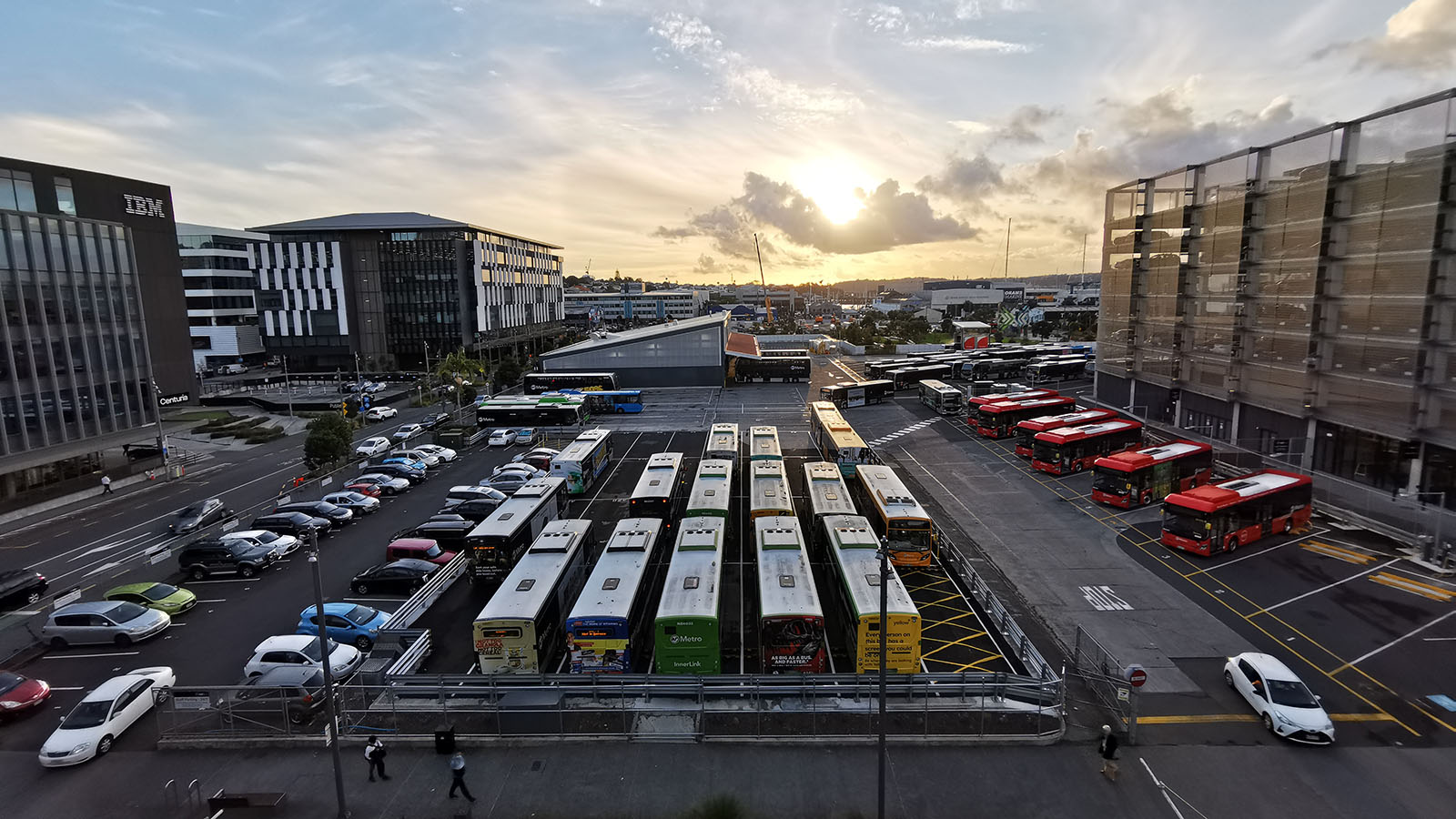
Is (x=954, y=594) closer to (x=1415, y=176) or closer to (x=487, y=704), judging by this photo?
(x=487, y=704)

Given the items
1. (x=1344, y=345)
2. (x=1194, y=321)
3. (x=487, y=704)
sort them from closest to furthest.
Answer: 1. (x=487, y=704)
2. (x=1344, y=345)
3. (x=1194, y=321)

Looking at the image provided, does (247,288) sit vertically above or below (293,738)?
above

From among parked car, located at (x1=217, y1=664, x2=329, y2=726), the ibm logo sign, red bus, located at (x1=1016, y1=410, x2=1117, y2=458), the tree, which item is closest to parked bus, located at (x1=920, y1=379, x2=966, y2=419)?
red bus, located at (x1=1016, y1=410, x2=1117, y2=458)

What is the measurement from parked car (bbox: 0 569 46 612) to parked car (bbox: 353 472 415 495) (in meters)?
14.8

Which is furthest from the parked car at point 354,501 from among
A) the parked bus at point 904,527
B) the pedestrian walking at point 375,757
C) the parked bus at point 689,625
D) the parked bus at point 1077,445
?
the parked bus at point 1077,445

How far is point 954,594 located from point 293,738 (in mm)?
22954

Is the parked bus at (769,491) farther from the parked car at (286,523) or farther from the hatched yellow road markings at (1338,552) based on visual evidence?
the hatched yellow road markings at (1338,552)

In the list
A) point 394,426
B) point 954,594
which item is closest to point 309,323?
point 394,426

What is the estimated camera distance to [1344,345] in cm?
3631

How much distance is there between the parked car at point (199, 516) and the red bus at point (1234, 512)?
51249mm

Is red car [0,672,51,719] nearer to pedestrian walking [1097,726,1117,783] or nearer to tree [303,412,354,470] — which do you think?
tree [303,412,354,470]

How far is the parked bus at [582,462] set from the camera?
40344 mm

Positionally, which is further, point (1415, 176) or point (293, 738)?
point (1415, 176)

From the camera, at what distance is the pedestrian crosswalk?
55.2 m
